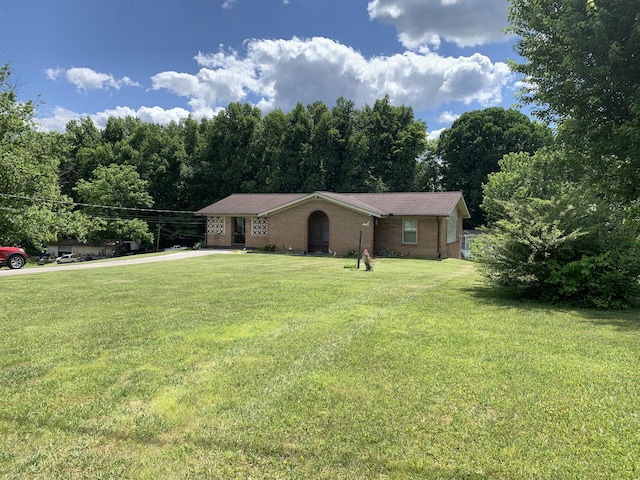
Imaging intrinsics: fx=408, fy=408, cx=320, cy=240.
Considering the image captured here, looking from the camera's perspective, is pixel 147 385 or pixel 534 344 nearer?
pixel 147 385

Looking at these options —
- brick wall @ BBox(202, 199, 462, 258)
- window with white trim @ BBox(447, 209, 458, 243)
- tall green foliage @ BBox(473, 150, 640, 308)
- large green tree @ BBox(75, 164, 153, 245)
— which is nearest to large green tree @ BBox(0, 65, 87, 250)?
large green tree @ BBox(75, 164, 153, 245)

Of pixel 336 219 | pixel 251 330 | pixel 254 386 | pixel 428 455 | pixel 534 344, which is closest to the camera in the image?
pixel 428 455

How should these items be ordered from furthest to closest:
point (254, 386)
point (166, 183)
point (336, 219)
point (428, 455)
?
point (166, 183), point (336, 219), point (254, 386), point (428, 455)

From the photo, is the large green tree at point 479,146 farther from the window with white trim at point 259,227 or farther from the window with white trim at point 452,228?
the window with white trim at point 259,227

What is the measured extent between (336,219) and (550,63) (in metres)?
15.2

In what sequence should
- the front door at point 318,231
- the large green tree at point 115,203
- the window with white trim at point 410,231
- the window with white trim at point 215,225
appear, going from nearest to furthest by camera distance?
the window with white trim at point 410,231, the front door at point 318,231, the window with white trim at point 215,225, the large green tree at point 115,203

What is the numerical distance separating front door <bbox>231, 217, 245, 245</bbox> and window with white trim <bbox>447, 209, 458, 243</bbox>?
15.1 m

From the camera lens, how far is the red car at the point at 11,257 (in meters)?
19.4

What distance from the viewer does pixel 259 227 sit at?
29.4 metres

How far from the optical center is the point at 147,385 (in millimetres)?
4125

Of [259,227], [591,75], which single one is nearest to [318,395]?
[591,75]

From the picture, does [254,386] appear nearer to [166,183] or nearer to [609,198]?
[609,198]

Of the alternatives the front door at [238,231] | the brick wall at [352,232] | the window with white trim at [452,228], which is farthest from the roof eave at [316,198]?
the window with white trim at [452,228]

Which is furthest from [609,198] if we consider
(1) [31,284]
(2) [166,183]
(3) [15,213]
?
(2) [166,183]
